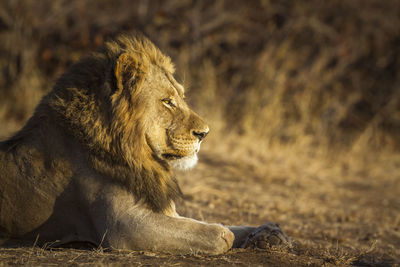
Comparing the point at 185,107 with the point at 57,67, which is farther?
the point at 57,67

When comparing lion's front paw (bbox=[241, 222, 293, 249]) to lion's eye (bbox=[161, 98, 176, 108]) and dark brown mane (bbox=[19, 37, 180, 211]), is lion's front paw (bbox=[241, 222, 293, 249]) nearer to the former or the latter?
dark brown mane (bbox=[19, 37, 180, 211])

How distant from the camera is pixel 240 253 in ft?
9.56

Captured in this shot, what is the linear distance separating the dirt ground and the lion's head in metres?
0.43

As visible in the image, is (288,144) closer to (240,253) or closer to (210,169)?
(210,169)

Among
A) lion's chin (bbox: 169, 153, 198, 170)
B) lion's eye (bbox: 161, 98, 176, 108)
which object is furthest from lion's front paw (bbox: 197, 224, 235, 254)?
lion's eye (bbox: 161, 98, 176, 108)

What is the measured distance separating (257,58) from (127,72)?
767 cm

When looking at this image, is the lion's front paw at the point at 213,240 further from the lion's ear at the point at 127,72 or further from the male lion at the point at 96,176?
the lion's ear at the point at 127,72

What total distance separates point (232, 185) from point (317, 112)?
4.91 m

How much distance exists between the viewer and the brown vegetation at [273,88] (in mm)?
6199

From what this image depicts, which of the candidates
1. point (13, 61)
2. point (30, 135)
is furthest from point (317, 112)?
point (30, 135)

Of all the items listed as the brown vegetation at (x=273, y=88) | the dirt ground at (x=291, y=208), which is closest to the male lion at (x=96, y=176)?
the dirt ground at (x=291, y=208)

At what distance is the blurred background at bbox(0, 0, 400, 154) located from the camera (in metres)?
8.98

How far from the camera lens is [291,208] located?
18.4 feet

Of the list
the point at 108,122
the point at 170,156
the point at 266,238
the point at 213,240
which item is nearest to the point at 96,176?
the point at 108,122
